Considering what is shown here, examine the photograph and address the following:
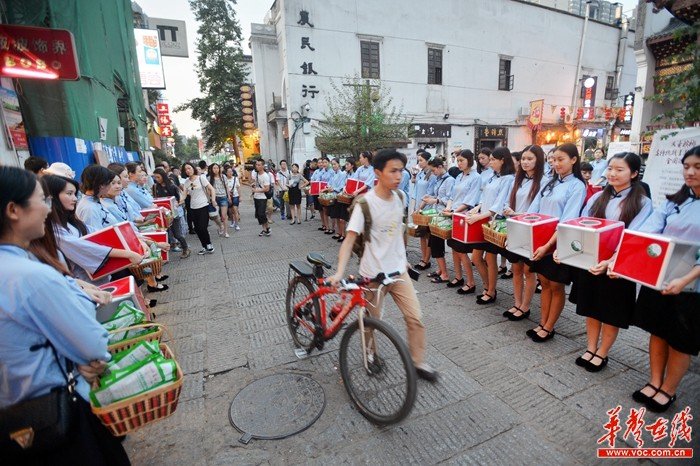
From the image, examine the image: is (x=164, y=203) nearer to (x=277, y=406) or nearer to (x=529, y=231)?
(x=277, y=406)

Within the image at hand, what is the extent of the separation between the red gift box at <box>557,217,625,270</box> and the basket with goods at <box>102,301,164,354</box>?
338 cm

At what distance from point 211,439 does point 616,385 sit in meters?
3.56

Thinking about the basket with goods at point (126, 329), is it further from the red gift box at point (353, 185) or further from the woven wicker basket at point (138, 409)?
the red gift box at point (353, 185)

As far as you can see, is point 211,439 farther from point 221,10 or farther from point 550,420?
point 221,10

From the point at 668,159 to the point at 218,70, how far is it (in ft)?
100

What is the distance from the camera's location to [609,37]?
984 inches

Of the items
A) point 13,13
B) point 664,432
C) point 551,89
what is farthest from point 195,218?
point 551,89

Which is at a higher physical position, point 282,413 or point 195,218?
point 195,218

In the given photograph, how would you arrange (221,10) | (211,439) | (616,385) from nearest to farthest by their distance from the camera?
(211,439)
(616,385)
(221,10)

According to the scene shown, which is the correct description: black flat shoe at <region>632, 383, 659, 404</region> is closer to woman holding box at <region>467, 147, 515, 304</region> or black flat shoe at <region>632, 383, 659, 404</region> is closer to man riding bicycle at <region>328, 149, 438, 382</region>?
man riding bicycle at <region>328, 149, 438, 382</region>

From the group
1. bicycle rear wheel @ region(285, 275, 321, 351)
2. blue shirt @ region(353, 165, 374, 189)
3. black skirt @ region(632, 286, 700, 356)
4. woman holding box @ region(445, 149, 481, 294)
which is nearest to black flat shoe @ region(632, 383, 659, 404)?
black skirt @ region(632, 286, 700, 356)

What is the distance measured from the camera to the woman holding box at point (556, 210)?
337cm

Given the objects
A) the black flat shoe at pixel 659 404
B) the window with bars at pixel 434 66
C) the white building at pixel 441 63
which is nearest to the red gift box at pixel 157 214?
the black flat shoe at pixel 659 404

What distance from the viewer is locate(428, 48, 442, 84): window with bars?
65.2 ft
